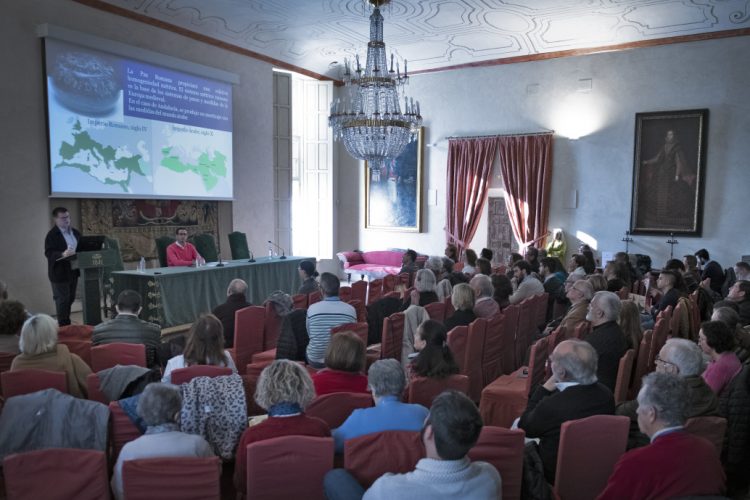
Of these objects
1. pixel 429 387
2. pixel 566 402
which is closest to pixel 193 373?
pixel 429 387

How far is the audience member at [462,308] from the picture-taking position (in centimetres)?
452

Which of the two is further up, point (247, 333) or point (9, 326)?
point (9, 326)

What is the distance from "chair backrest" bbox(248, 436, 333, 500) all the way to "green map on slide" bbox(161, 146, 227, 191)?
8.29 meters

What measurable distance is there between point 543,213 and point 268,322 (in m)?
7.74

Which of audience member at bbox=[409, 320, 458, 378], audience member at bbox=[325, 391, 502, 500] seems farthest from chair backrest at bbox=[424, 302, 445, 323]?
audience member at bbox=[325, 391, 502, 500]

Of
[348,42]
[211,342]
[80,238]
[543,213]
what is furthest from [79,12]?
[543,213]

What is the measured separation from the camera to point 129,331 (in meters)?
3.88

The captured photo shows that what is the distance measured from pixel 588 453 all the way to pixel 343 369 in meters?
1.28

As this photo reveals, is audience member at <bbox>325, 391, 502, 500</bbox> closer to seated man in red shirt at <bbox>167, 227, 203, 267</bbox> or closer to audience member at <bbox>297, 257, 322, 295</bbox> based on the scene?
audience member at <bbox>297, 257, 322, 295</bbox>

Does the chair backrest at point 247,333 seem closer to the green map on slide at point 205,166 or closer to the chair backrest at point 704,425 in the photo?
the chair backrest at point 704,425

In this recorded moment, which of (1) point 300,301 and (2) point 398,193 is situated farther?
(2) point 398,193

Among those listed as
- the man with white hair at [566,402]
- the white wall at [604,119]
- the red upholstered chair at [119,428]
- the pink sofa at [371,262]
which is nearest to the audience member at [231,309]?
the red upholstered chair at [119,428]

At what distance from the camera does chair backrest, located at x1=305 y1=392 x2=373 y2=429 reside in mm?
2574

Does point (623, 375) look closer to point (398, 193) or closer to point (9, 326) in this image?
point (9, 326)
